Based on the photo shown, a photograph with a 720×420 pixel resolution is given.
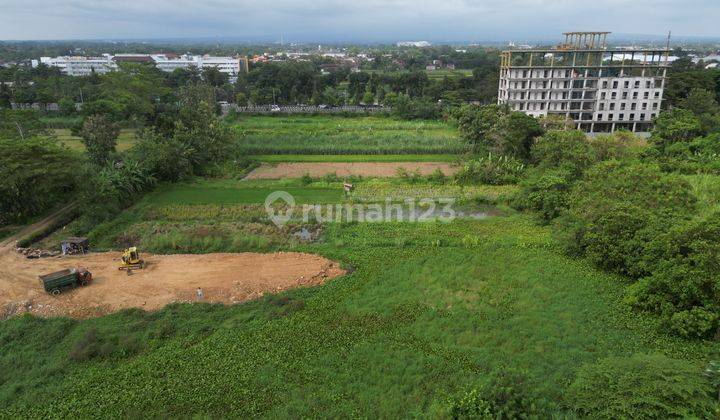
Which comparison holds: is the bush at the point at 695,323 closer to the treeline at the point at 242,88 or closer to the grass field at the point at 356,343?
the grass field at the point at 356,343

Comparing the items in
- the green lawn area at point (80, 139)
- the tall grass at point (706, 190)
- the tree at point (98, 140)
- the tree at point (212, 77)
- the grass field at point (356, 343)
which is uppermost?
the tree at point (212, 77)

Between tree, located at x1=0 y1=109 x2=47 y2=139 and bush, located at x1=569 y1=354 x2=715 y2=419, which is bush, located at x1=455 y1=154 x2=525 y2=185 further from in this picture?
tree, located at x1=0 y1=109 x2=47 y2=139

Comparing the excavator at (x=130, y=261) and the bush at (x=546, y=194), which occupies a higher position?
the bush at (x=546, y=194)

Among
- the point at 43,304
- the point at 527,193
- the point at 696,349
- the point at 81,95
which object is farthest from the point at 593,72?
the point at 81,95

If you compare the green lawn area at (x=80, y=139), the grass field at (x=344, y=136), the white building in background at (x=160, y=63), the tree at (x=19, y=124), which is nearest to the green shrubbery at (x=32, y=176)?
the tree at (x=19, y=124)

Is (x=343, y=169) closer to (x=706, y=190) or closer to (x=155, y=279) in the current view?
(x=155, y=279)
